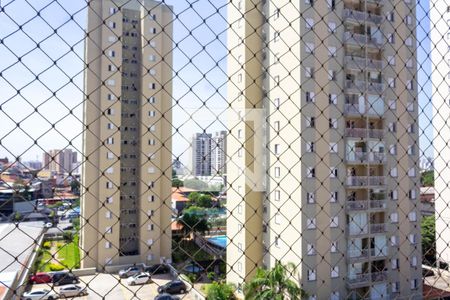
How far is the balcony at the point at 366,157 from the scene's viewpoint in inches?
180

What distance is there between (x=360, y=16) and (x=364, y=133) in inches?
59.3

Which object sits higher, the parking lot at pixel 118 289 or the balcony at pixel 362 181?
the balcony at pixel 362 181

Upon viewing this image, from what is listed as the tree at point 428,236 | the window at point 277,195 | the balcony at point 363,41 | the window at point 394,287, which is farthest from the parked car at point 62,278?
the tree at point 428,236

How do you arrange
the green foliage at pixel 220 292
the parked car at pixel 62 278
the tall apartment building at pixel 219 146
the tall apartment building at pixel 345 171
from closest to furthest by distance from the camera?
the parked car at pixel 62 278
the tall apartment building at pixel 219 146
the green foliage at pixel 220 292
the tall apartment building at pixel 345 171

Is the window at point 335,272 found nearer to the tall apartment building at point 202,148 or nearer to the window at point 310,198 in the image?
the window at point 310,198

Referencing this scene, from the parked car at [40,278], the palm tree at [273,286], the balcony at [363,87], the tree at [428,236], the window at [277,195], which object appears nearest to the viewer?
the palm tree at [273,286]

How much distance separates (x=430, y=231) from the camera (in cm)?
678

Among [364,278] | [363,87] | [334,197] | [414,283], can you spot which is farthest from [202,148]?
[414,283]

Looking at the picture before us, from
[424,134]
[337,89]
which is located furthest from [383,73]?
[424,134]

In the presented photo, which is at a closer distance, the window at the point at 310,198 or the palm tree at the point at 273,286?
the palm tree at the point at 273,286

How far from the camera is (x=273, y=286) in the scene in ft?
12.3

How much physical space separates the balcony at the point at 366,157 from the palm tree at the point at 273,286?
1.62 m

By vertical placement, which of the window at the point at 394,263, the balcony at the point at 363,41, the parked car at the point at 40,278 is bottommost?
the parked car at the point at 40,278

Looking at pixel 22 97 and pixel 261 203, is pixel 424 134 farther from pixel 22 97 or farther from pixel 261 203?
pixel 261 203
